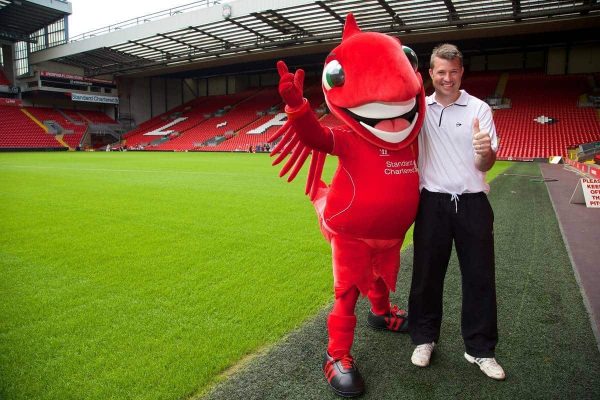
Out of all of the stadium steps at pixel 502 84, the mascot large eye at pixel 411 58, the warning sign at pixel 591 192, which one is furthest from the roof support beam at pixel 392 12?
the mascot large eye at pixel 411 58

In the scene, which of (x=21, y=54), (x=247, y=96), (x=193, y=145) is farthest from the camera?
(x=247, y=96)

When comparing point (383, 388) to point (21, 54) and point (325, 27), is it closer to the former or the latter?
point (325, 27)

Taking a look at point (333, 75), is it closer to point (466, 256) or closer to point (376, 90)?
point (376, 90)

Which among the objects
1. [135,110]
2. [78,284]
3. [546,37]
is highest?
[546,37]

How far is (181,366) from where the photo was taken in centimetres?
211

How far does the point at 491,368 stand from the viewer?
2.06 meters

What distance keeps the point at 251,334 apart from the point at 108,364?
30.4 inches

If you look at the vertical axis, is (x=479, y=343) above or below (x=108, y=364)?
above

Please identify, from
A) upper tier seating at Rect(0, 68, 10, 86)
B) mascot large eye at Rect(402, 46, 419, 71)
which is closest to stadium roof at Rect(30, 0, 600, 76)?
upper tier seating at Rect(0, 68, 10, 86)

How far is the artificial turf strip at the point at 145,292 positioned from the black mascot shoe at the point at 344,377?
478 millimetres

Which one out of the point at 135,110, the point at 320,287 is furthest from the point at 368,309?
the point at 135,110

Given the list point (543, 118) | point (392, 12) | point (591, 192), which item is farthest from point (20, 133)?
point (591, 192)

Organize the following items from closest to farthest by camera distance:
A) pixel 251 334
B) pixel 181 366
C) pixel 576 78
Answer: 1. pixel 181 366
2. pixel 251 334
3. pixel 576 78

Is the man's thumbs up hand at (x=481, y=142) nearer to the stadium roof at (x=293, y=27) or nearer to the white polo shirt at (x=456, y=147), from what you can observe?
the white polo shirt at (x=456, y=147)
